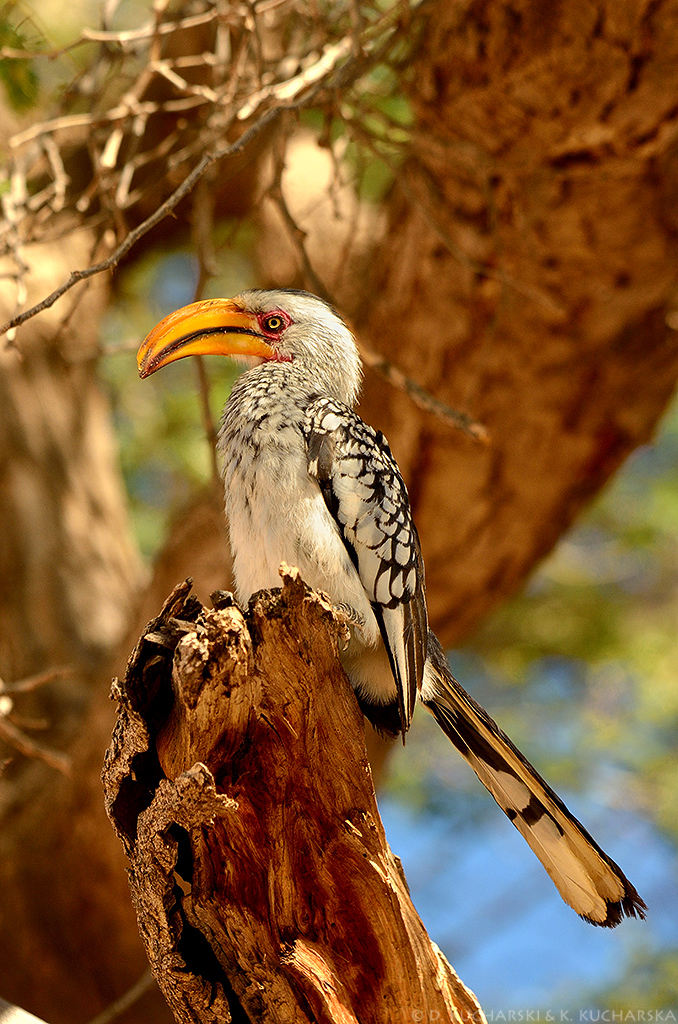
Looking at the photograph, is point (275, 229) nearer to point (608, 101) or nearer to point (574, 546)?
point (608, 101)

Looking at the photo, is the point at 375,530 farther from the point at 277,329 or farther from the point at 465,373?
the point at 465,373

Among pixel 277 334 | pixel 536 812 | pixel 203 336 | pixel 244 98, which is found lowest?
pixel 536 812

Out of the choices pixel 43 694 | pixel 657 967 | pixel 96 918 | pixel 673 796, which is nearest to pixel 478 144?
pixel 43 694

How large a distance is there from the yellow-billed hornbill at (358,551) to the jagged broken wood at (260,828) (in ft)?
1.26

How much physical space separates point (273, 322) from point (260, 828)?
171 cm

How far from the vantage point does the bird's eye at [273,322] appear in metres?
3.17

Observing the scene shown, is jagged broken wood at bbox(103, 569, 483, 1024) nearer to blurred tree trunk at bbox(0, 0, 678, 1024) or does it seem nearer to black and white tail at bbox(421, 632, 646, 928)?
black and white tail at bbox(421, 632, 646, 928)

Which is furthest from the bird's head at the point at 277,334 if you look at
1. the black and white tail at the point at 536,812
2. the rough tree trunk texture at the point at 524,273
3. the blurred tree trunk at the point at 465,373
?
the black and white tail at the point at 536,812

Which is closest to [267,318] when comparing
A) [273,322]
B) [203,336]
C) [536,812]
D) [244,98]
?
[273,322]

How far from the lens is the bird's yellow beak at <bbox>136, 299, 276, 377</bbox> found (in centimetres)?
282

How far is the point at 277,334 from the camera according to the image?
3.17 meters

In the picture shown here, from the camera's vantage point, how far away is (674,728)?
7.61m

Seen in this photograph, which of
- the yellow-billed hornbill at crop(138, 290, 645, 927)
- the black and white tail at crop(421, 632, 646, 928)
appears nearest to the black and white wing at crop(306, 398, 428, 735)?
the yellow-billed hornbill at crop(138, 290, 645, 927)

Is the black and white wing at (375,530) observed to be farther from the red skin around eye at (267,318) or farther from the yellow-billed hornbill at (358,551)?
the red skin around eye at (267,318)
